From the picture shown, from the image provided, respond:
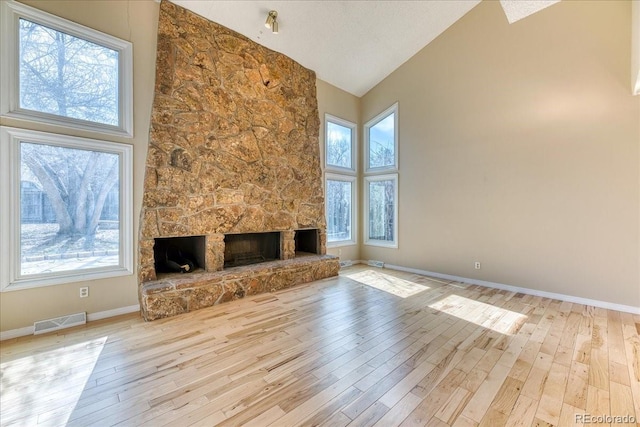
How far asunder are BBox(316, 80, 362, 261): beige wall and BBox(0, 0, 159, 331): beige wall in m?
2.89

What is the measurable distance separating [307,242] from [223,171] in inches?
91.2

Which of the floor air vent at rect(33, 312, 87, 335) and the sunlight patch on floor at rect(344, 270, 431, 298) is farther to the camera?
the sunlight patch on floor at rect(344, 270, 431, 298)

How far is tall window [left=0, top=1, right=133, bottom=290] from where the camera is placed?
2.64 m

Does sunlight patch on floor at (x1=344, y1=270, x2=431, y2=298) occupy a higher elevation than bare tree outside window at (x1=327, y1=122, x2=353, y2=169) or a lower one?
lower

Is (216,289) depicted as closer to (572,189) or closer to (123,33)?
(123,33)

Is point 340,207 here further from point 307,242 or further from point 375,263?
point 375,263

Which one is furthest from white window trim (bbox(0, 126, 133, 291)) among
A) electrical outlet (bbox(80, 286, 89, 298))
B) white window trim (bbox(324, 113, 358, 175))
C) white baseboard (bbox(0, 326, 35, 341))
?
white window trim (bbox(324, 113, 358, 175))

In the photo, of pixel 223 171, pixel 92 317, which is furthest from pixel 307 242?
pixel 92 317

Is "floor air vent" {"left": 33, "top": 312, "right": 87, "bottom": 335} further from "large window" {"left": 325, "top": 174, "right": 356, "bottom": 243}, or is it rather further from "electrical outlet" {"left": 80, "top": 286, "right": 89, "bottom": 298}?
"large window" {"left": 325, "top": 174, "right": 356, "bottom": 243}

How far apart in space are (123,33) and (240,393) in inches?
160

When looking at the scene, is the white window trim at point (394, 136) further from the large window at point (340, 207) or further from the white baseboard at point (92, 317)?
the white baseboard at point (92, 317)

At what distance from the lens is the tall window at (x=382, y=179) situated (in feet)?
18.1

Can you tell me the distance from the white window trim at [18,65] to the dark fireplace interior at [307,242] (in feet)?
10.8

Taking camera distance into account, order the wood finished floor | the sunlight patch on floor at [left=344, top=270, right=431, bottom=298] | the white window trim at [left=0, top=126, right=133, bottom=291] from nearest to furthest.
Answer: the wood finished floor, the white window trim at [left=0, top=126, right=133, bottom=291], the sunlight patch on floor at [left=344, top=270, right=431, bottom=298]
